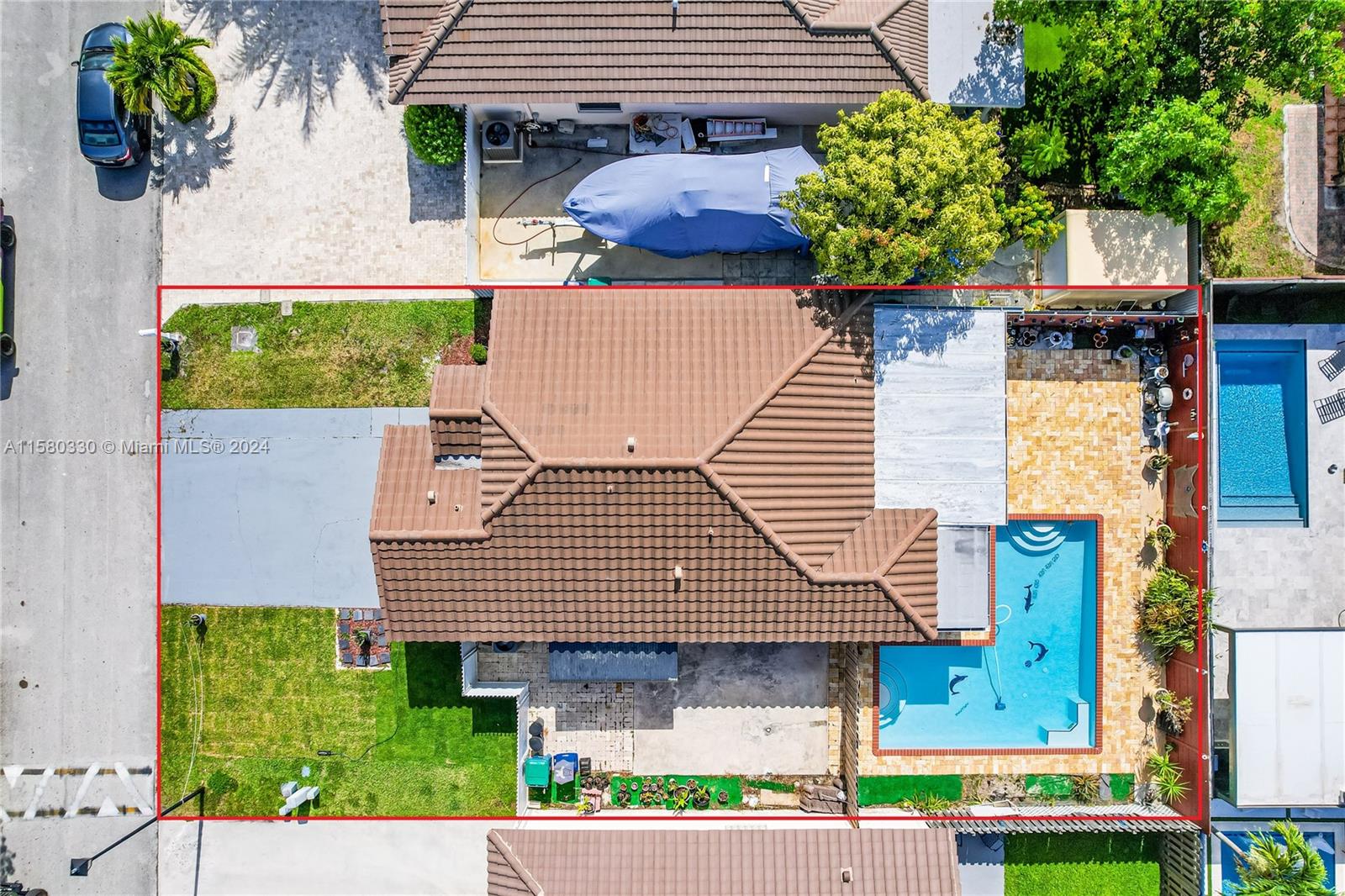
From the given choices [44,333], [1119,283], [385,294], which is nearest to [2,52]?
[44,333]

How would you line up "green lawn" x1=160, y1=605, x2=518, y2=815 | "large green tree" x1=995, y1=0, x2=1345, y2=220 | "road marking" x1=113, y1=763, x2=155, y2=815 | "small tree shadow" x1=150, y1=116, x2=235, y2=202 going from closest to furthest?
"large green tree" x1=995, y1=0, x2=1345, y2=220 < "green lawn" x1=160, y1=605, x2=518, y2=815 < "road marking" x1=113, y1=763, x2=155, y2=815 < "small tree shadow" x1=150, y1=116, x2=235, y2=202

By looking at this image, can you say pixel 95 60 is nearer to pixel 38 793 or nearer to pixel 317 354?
pixel 317 354

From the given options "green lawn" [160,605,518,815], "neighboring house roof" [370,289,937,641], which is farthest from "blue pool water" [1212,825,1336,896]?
"green lawn" [160,605,518,815]

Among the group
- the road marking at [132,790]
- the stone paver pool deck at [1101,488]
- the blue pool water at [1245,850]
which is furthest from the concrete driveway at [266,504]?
the blue pool water at [1245,850]

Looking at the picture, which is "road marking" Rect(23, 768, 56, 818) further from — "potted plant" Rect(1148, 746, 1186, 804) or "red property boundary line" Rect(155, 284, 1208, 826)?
"potted plant" Rect(1148, 746, 1186, 804)

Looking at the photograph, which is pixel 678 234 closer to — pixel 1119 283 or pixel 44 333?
pixel 1119 283

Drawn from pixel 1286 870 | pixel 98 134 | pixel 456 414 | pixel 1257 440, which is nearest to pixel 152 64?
pixel 98 134
